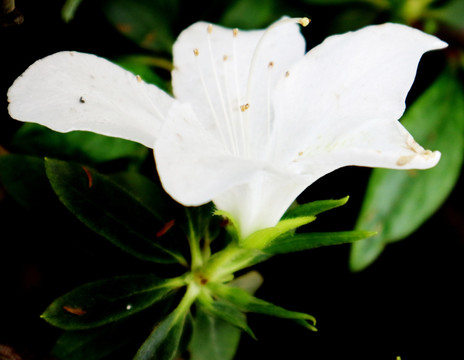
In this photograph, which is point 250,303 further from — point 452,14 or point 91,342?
point 452,14

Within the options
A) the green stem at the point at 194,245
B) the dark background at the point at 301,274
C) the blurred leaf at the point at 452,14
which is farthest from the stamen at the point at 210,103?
the blurred leaf at the point at 452,14

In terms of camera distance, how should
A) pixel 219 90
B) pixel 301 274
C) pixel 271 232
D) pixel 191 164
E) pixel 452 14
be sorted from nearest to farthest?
pixel 191 164
pixel 271 232
pixel 219 90
pixel 301 274
pixel 452 14

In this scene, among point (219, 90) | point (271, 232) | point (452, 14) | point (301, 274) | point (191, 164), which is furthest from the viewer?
point (452, 14)

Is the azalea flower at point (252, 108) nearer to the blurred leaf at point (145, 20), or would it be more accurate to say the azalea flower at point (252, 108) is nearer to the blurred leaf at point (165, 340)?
the blurred leaf at point (165, 340)

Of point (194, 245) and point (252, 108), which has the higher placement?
point (252, 108)

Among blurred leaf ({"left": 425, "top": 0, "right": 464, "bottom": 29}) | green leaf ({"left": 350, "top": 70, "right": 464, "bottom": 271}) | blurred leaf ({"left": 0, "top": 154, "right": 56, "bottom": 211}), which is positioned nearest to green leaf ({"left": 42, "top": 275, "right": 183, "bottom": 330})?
blurred leaf ({"left": 0, "top": 154, "right": 56, "bottom": 211})

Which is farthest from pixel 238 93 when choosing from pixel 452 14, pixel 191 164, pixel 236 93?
pixel 452 14
